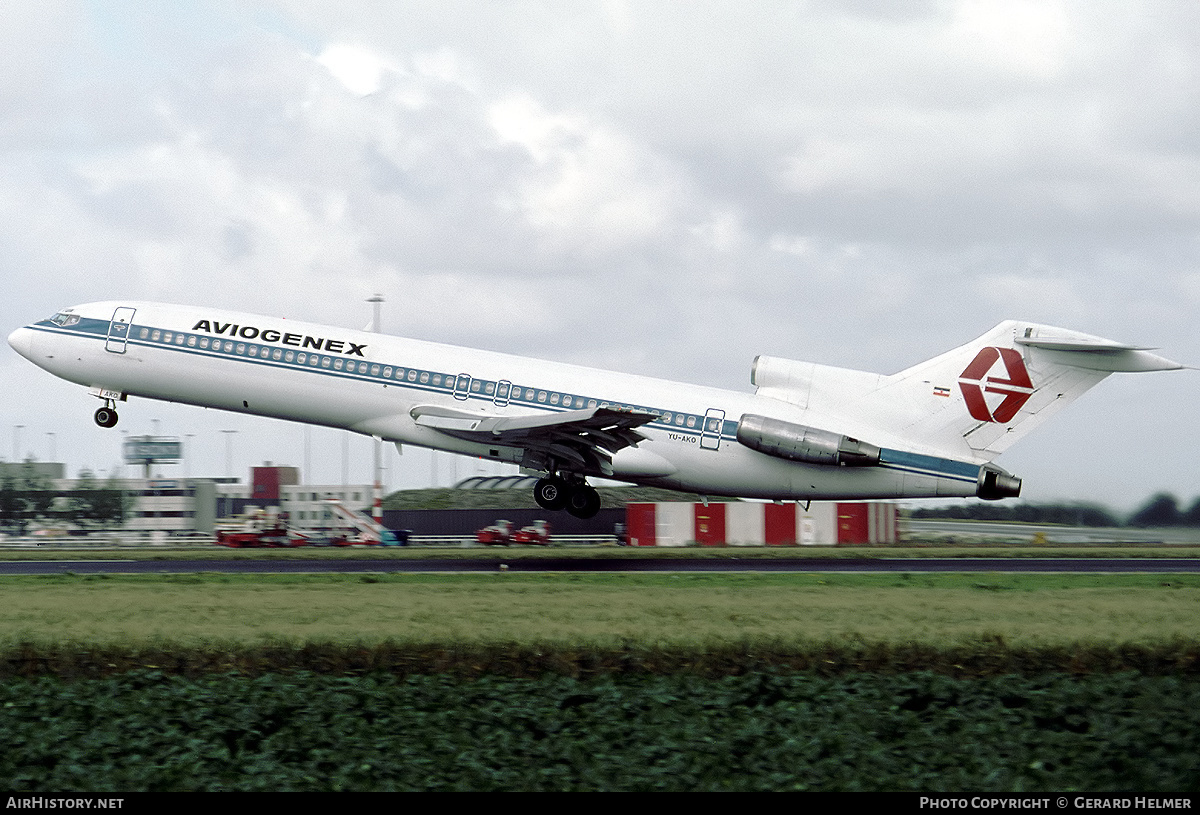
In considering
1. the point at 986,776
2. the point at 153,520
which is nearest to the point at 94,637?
the point at 986,776

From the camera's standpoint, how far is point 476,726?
530 inches

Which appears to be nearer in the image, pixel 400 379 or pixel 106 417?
pixel 400 379

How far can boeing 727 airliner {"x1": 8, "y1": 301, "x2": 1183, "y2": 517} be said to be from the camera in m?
32.2

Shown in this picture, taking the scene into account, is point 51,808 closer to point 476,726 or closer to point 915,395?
point 476,726

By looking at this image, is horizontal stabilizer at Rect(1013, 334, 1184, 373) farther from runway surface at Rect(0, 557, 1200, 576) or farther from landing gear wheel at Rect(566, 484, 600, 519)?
landing gear wheel at Rect(566, 484, 600, 519)

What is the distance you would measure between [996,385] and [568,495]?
38.8 ft

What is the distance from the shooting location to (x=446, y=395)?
32781 millimetres

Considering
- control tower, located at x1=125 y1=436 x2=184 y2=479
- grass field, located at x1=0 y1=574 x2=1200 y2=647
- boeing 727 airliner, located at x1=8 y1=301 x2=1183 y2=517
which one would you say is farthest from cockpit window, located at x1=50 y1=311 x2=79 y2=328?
control tower, located at x1=125 y1=436 x2=184 y2=479

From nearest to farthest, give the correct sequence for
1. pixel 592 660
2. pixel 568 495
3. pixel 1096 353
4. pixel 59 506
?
pixel 592 660, pixel 1096 353, pixel 568 495, pixel 59 506

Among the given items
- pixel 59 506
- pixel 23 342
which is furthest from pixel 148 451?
pixel 23 342

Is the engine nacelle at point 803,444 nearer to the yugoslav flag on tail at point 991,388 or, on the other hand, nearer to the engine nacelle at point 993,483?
the yugoslav flag on tail at point 991,388

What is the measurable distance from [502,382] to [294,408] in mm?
5750

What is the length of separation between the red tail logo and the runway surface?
4143 millimetres

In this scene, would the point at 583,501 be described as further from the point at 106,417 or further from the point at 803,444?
the point at 106,417
